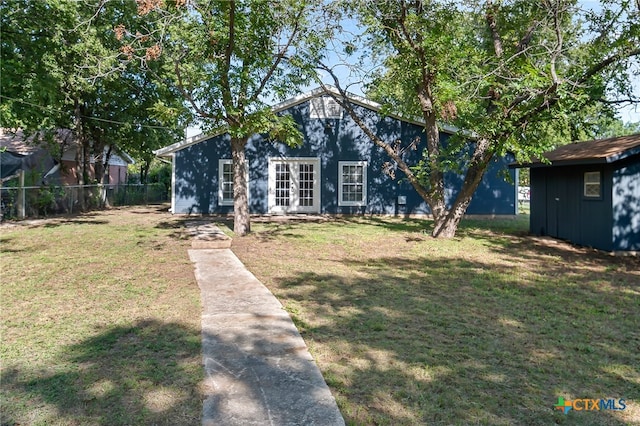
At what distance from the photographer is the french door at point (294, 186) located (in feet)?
59.0

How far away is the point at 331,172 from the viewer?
1797cm

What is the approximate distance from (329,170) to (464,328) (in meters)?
13.5

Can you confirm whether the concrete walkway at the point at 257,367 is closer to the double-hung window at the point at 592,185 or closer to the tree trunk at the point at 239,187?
the tree trunk at the point at 239,187

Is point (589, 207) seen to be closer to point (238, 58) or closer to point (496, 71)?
point (496, 71)

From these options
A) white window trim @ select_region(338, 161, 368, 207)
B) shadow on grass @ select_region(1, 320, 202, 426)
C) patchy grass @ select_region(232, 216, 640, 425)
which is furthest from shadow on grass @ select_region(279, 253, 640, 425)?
white window trim @ select_region(338, 161, 368, 207)

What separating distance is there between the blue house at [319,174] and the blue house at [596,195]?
18.0 feet

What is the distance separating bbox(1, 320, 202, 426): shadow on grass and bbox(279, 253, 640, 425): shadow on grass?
1055 millimetres

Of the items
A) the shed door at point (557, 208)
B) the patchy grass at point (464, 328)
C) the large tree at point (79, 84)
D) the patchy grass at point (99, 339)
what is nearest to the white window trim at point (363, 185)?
the large tree at point (79, 84)

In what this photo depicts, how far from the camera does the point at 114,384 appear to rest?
330 cm

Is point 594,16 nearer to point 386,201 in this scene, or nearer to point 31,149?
point 386,201

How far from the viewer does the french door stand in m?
18.0

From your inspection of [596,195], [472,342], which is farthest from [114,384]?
Result: [596,195]

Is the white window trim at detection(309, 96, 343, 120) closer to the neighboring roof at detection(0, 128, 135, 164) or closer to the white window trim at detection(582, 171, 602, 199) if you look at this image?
the white window trim at detection(582, 171, 602, 199)

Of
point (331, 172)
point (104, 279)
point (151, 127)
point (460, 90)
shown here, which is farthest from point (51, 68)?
point (460, 90)
